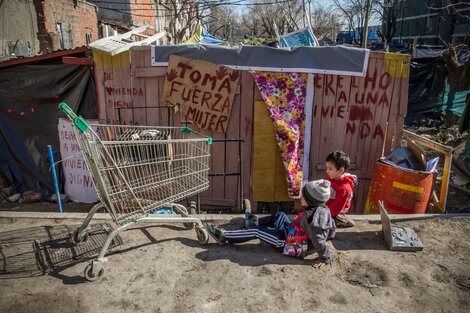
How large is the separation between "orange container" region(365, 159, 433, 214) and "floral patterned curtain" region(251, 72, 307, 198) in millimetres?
1275

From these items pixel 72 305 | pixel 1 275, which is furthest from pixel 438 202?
pixel 1 275

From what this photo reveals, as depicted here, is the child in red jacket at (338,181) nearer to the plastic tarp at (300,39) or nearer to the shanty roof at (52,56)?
the plastic tarp at (300,39)

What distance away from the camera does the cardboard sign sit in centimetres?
545

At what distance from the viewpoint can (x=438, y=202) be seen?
5.24 metres

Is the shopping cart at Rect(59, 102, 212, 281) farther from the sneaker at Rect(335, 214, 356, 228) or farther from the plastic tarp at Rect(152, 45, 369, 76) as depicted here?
the plastic tarp at Rect(152, 45, 369, 76)

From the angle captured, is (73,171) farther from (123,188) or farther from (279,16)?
(279,16)

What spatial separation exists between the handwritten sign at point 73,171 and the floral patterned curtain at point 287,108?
333 cm

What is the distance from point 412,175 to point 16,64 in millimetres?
6555

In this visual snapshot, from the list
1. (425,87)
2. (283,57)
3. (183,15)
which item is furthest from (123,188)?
(183,15)

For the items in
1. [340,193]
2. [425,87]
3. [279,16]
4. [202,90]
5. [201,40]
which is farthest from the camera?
[279,16]

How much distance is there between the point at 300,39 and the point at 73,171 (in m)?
4.60

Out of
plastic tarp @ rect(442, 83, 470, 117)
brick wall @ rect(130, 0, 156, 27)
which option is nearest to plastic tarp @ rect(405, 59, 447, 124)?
plastic tarp @ rect(442, 83, 470, 117)

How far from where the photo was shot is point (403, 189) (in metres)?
4.91

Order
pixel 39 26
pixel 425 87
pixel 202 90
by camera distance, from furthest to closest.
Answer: pixel 39 26
pixel 425 87
pixel 202 90
